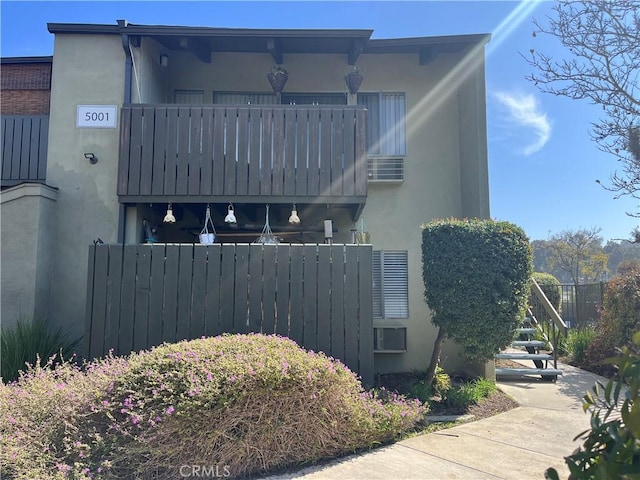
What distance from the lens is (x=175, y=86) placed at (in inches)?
338

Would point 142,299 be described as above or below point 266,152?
below

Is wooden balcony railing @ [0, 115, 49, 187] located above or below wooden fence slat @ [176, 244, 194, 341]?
above

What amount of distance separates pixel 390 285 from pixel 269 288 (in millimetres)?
2985

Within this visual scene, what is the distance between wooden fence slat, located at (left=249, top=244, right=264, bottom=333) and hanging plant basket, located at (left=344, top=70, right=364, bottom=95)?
12.3ft

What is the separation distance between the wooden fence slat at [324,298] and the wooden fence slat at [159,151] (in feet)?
9.36

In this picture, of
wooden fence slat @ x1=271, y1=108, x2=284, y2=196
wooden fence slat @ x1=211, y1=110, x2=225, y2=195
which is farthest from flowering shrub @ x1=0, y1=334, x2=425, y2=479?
wooden fence slat @ x1=271, y1=108, x2=284, y2=196

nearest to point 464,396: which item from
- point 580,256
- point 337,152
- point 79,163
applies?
point 337,152

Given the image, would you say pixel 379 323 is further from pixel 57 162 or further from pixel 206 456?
pixel 57 162

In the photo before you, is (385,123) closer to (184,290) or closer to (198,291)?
(198,291)

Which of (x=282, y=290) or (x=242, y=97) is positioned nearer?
(x=282, y=290)

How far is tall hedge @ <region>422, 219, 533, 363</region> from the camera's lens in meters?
5.87

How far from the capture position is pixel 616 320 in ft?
27.6

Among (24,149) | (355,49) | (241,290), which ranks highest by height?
(355,49)

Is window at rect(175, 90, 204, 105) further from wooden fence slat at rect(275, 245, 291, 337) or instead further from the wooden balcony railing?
wooden fence slat at rect(275, 245, 291, 337)
